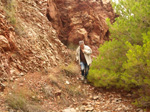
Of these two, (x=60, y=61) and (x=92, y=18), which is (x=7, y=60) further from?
(x=92, y=18)

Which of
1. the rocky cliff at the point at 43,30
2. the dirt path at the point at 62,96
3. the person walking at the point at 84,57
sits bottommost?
the dirt path at the point at 62,96

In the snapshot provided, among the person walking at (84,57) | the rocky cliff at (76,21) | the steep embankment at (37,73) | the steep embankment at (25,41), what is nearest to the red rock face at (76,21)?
the rocky cliff at (76,21)

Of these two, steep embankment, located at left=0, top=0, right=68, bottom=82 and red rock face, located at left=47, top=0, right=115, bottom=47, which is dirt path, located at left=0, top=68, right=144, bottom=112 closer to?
steep embankment, located at left=0, top=0, right=68, bottom=82

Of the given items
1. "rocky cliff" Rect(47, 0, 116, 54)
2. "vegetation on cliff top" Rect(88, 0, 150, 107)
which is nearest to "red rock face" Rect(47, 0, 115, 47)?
"rocky cliff" Rect(47, 0, 116, 54)

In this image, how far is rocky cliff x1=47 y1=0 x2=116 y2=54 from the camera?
31.0 ft

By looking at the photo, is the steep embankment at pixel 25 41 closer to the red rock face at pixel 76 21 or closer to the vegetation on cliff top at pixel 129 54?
the red rock face at pixel 76 21

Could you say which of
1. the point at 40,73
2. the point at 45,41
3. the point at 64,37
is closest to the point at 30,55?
the point at 40,73

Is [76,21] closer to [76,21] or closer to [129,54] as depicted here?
[76,21]

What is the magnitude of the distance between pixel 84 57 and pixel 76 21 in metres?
4.29

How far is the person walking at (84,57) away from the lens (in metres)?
6.05

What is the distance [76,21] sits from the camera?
981cm

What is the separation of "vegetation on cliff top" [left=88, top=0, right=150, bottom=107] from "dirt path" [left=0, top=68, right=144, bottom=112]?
1.30ft

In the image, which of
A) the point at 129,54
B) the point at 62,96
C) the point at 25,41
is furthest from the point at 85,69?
the point at 129,54

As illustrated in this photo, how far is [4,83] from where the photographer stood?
3893 mm
